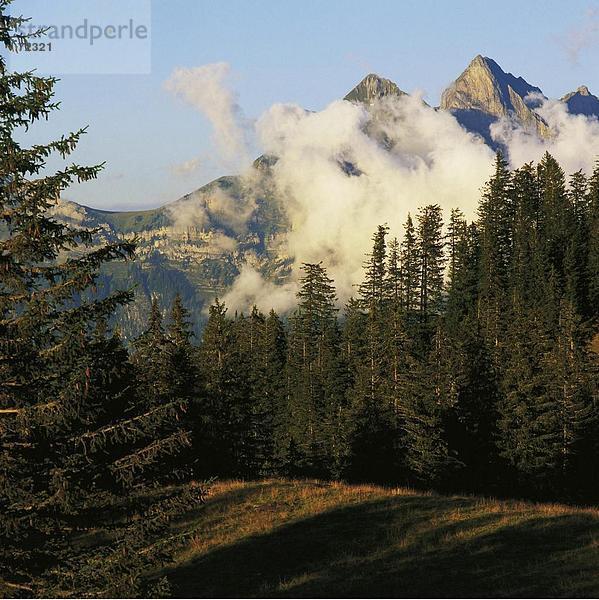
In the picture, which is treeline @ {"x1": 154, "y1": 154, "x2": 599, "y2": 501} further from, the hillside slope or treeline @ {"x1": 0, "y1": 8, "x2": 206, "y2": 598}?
treeline @ {"x1": 0, "y1": 8, "x2": 206, "y2": 598}

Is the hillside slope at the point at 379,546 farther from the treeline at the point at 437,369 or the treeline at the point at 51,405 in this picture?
the treeline at the point at 437,369

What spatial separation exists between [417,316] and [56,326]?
73.5 metres

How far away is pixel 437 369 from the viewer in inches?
2034

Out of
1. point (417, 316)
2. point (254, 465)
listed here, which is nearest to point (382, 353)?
point (254, 465)

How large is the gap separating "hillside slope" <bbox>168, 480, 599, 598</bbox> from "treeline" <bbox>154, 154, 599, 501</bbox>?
31.6 ft

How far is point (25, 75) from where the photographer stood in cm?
1323

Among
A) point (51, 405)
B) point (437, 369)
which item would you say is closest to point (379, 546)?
point (51, 405)

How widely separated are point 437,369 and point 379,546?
92.8 ft

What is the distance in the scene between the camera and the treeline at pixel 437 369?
168 ft

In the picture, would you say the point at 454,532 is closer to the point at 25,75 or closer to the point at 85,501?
the point at 85,501

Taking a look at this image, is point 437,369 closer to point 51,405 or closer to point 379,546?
point 379,546

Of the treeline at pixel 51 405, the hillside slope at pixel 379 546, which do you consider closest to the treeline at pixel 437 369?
the hillside slope at pixel 379 546

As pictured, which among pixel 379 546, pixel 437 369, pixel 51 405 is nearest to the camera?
pixel 51 405

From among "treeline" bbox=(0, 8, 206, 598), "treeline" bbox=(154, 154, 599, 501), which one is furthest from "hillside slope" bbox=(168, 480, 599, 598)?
"treeline" bbox=(154, 154, 599, 501)
